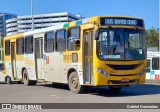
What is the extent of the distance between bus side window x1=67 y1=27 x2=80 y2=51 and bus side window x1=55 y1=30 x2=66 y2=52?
0.52m

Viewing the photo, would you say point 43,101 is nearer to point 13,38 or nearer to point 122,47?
point 122,47

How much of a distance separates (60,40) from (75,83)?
2.47 m

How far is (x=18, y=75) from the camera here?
25.2 meters

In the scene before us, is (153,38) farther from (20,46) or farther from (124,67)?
(124,67)

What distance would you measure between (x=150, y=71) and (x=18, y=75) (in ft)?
52.0

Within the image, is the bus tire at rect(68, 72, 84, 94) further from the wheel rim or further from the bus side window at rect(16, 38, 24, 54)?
the bus side window at rect(16, 38, 24, 54)

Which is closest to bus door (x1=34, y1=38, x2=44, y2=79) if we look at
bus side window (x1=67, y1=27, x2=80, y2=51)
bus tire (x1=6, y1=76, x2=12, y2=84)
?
bus side window (x1=67, y1=27, x2=80, y2=51)

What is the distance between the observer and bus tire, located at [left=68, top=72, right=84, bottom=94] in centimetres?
1681

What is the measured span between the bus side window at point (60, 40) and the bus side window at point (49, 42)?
0.59 metres

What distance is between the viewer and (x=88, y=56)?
16.1 metres

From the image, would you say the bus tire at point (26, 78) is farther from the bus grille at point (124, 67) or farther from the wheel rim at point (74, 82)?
the bus grille at point (124, 67)

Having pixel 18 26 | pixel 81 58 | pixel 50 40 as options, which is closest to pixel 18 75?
pixel 50 40

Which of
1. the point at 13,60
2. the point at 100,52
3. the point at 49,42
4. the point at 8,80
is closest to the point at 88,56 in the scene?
the point at 100,52

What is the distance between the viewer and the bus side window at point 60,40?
18156 mm
